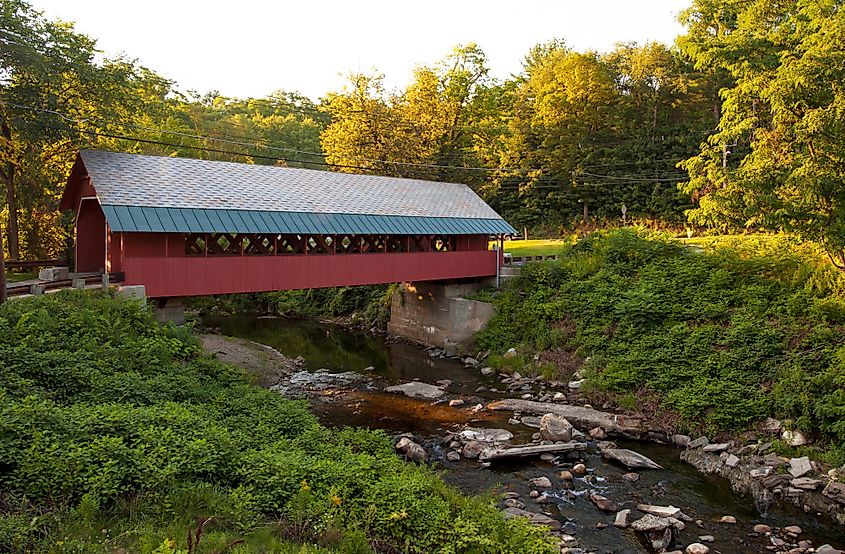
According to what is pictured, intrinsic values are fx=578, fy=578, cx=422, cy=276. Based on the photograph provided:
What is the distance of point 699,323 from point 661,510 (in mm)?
8764

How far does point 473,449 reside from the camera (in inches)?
496

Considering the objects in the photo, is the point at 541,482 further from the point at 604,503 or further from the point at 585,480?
the point at 604,503

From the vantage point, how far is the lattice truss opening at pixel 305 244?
17469mm

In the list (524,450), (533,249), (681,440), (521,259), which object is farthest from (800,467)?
(533,249)

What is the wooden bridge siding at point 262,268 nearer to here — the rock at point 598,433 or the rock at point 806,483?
the rock at point 598,433

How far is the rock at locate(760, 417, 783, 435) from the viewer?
502 inches

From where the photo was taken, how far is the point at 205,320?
99.4 ft

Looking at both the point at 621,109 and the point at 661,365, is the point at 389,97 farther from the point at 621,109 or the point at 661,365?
the point at 661,365

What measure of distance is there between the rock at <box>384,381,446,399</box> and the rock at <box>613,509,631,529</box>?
7.93 metres

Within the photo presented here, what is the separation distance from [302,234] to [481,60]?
24196 millimetres

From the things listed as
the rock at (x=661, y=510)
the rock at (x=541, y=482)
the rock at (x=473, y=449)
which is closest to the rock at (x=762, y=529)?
the rock at (x=661, y=510)

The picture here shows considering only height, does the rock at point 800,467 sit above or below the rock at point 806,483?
above

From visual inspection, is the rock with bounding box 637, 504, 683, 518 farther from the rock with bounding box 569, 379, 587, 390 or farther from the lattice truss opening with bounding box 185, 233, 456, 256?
the lattice truss opening with bounding box 185, 233, 456, 256

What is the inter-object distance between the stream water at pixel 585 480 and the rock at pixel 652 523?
0.22 meters
